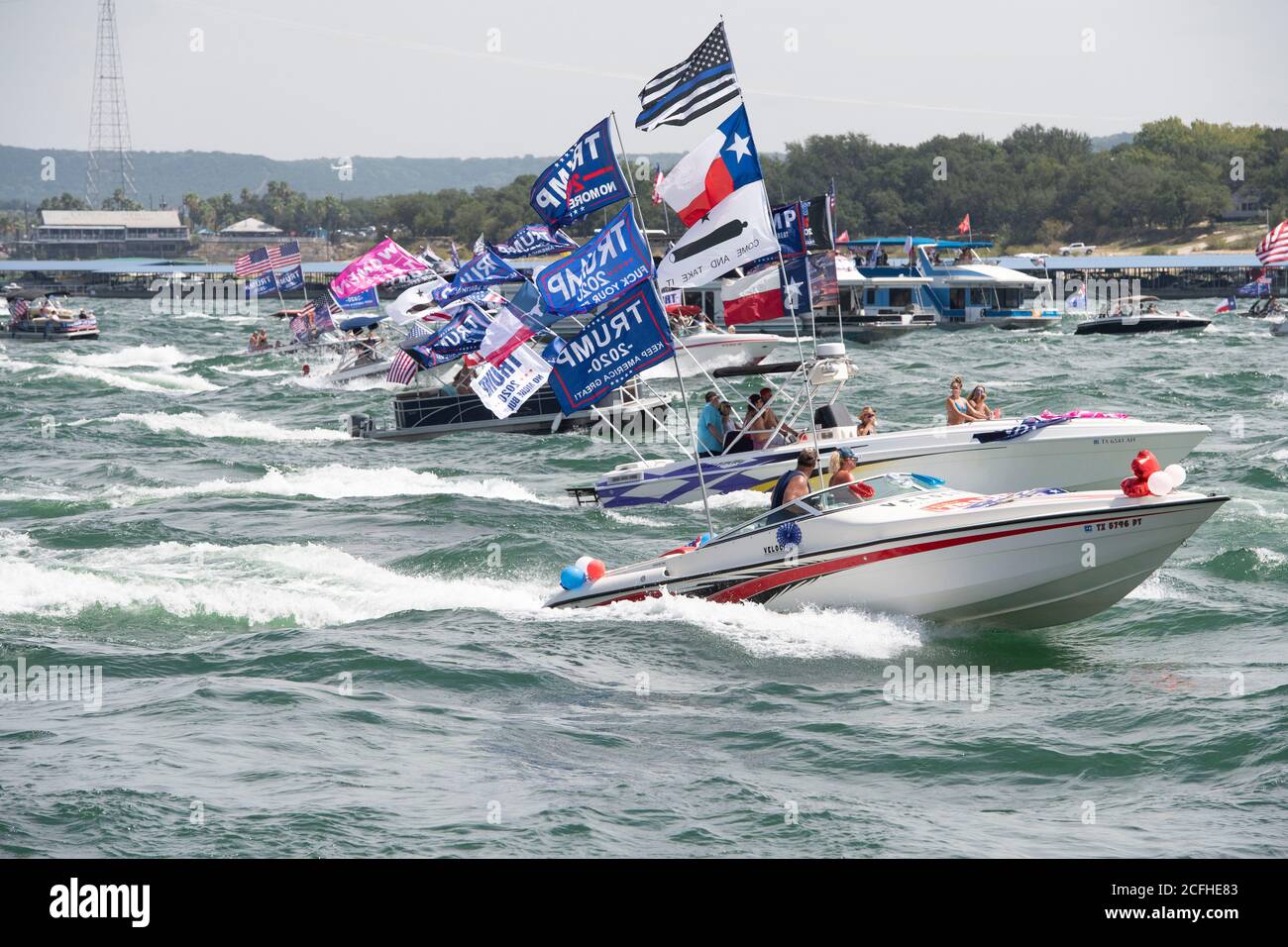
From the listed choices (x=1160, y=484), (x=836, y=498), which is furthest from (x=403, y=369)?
(x=1160, y=484)

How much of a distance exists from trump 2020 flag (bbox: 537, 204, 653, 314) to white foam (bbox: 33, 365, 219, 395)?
3446 centimetres

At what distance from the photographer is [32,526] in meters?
22.2

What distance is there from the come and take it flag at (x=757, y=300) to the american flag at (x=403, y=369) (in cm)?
1553

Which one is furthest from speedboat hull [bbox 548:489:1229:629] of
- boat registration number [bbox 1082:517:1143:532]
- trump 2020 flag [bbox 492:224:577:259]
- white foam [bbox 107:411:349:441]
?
white foam [bbox 107:411:349:441]

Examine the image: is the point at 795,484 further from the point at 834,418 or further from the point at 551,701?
the point at 834,418

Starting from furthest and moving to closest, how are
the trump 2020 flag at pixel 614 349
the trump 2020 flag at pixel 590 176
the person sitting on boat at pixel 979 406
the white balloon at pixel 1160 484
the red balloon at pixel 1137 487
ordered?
1. the person sitting on boat at pixel 979 406
2. the trump 2020 flag at pixel 590 176
3. the trump 2020 flag at pixel 614 349
4. the red balloon at pixel 1137 487
5. the white balloon at pixel 1160 484

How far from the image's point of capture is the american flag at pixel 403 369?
34844 mm

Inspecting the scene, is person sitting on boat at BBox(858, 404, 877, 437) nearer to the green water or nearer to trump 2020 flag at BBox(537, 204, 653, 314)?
the green water

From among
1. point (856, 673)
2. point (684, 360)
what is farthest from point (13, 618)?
point (684, 360)

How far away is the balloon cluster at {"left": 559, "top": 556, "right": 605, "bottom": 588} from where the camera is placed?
1586cm

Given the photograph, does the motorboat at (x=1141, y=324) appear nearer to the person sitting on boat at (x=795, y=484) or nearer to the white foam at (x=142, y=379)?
the white foam at (x=142, y=379)

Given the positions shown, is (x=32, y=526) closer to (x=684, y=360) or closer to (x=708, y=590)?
(x=708, y=590)

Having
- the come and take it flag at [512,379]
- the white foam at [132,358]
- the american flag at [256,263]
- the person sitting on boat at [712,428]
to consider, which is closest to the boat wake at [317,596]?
the come and take it flag at [512,379]
